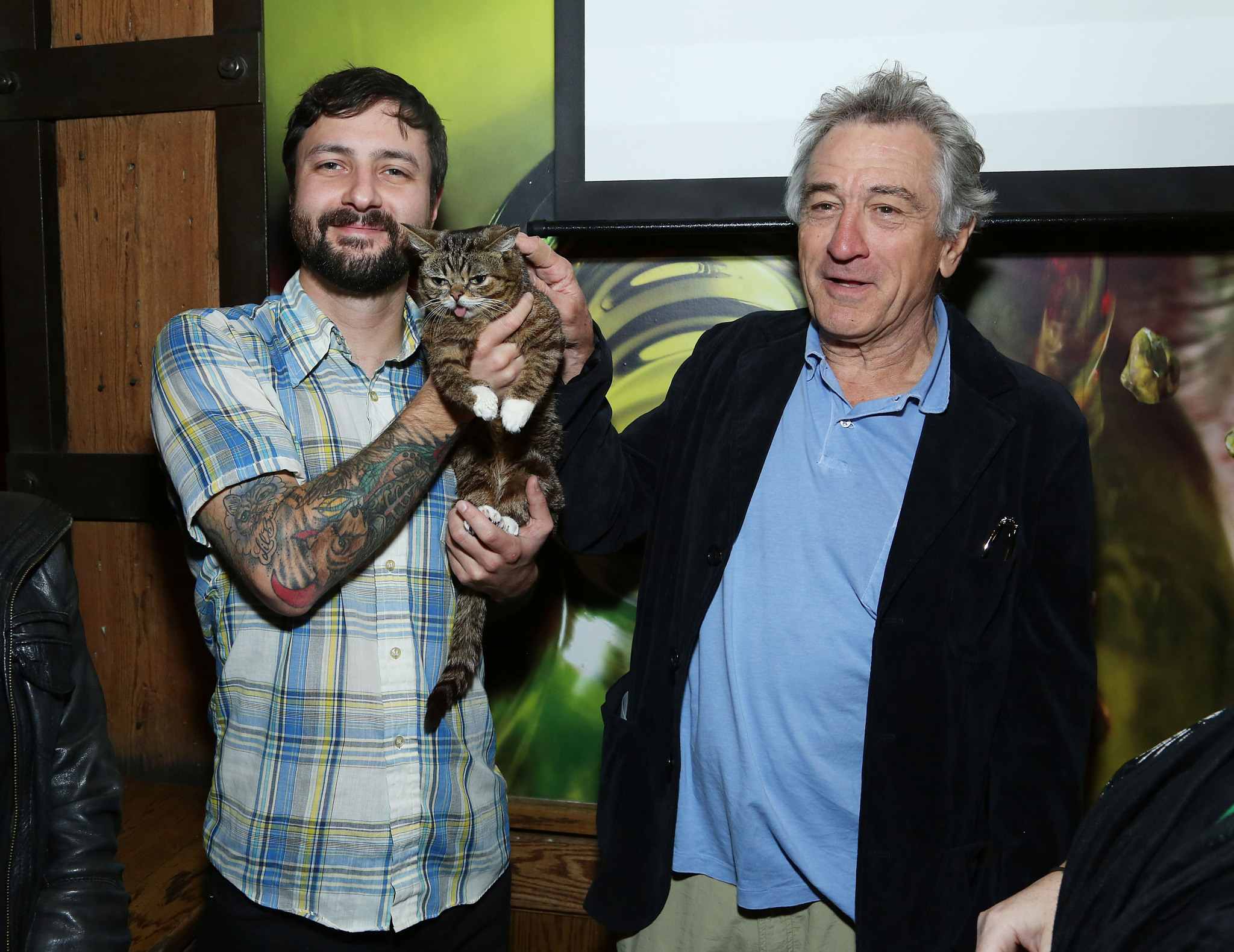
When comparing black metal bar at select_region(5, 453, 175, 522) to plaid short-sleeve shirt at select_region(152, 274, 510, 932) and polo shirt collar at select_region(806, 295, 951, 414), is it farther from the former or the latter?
polo shirt collar at select_region(806, 295, 951, 414)

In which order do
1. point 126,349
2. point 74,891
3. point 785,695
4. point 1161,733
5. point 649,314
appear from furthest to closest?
point 126,349 → point 649,314 → point 1161,733 → point 785,695 → point 74,891

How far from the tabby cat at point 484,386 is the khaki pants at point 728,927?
0.58 meters

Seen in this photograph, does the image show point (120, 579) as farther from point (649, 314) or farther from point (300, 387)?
point (649, 314)

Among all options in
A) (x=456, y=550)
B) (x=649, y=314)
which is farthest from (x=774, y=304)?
(x=456, y=550)

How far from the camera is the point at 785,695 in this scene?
55.4 inches

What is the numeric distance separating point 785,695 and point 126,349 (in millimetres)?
2151

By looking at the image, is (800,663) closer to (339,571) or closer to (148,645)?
(339,571)

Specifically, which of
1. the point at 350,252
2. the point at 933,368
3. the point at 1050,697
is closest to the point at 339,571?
the point at 350,252

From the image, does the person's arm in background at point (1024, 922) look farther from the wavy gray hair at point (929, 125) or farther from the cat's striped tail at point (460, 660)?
the wavy gray hair at point (929, 125)

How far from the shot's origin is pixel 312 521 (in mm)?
1353

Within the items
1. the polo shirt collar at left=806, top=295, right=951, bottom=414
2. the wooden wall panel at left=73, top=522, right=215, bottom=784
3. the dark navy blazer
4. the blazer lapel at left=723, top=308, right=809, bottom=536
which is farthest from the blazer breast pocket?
the wooden wall panel at left=73, top=522, right=215, bottom=784

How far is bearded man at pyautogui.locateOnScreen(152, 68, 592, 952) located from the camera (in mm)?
1390

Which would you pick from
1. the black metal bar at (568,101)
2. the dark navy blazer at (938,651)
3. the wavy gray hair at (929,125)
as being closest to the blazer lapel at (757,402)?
the dark navy blazer at (938,651)

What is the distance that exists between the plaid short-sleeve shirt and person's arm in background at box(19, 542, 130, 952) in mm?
237
